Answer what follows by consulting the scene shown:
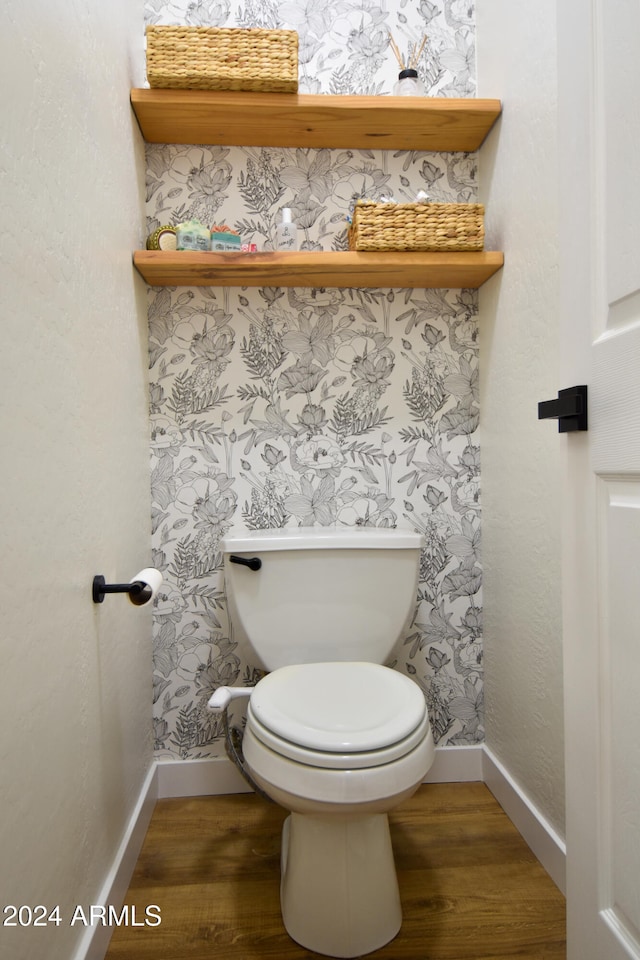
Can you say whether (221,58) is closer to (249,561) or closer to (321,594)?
(249,561)

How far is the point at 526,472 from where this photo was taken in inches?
51.9

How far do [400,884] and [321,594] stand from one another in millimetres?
629

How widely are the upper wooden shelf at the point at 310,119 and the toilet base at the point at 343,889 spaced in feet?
5.25

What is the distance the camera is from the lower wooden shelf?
1392 mm

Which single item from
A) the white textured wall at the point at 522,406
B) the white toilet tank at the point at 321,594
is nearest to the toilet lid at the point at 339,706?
the white toilet tank at the point at 321,594

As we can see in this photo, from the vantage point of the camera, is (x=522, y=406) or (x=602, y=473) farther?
(x=522, y=406)

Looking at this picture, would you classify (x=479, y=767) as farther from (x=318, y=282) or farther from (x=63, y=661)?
(x=318, y=282)

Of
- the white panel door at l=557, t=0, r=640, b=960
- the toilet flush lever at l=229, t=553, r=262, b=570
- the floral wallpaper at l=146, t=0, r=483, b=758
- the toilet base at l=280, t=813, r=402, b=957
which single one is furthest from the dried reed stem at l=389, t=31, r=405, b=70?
the toilet base at l=280, t=813, r=402, b=957

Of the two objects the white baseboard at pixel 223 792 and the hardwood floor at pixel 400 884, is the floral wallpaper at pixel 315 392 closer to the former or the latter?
the white baseboard at pixel 223 792

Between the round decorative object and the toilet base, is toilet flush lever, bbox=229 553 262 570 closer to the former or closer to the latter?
the toilet base

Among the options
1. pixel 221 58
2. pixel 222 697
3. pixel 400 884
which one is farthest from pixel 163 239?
pixel 400 884

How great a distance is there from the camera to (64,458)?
87cm

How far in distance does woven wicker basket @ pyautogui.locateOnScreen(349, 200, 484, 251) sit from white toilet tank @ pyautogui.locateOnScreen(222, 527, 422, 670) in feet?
2.38

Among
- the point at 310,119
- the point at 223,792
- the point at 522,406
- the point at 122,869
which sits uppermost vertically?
the point at 310,119
